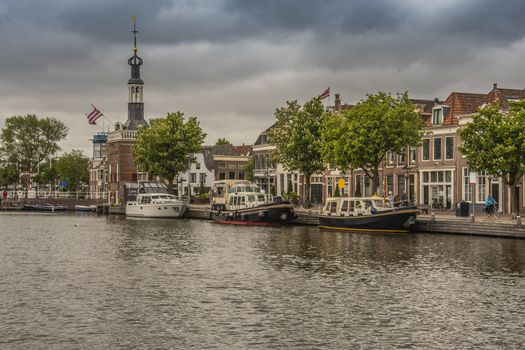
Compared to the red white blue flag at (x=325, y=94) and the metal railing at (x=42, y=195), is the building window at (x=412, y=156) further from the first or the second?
the metal railing at (x=42, y=195)

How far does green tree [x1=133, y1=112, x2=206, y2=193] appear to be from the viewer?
358 feet

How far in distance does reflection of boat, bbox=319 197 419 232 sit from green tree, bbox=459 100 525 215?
21.1 feet

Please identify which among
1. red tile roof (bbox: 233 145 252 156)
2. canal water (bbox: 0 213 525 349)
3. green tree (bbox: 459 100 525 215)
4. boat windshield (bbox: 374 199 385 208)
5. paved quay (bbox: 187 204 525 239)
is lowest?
canal water (bbox: 0 213 525 349)

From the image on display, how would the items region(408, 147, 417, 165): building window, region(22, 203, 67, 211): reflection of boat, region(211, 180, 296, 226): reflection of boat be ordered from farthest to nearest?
region(22, 203, 67, 211): reflection of boat < region(408, 147, 417, 165): building window < region(211, 180, 296, 226): reflection of boat

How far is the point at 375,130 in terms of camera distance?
233ft

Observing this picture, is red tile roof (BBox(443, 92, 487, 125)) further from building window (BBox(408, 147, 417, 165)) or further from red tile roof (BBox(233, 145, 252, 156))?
red tile roof (BBox(233, 145, 252, 156))

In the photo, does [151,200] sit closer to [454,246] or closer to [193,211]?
[193,211]

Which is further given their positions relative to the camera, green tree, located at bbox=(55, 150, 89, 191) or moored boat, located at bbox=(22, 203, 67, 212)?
green tree, located at bbox=(55, 150, 89, 191)

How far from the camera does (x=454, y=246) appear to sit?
51.0m

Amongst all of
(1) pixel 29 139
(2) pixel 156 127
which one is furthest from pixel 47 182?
(2) pixel 156 127

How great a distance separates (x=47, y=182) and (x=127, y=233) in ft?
380

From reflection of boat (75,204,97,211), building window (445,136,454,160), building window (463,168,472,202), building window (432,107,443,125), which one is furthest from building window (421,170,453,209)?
reflection of boat (75,204,97,211)

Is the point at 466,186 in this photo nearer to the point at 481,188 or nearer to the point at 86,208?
the point at 481,188

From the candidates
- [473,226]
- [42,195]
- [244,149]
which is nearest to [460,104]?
[473,226]
